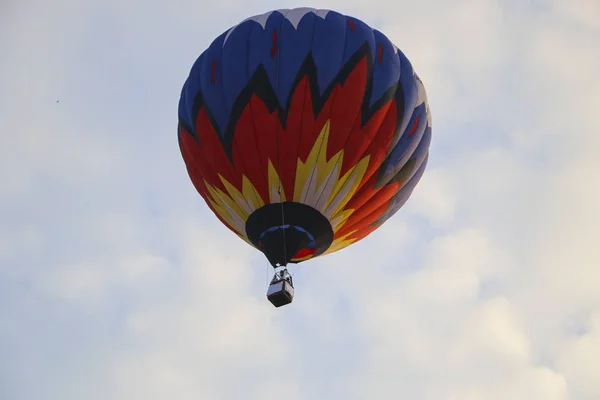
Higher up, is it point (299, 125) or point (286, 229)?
point (299, 125)

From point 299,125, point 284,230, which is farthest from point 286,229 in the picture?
point 299,125

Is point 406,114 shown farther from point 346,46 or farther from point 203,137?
point 203,137

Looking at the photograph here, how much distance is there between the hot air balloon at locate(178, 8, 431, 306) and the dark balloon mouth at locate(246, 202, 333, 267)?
2 centimetres

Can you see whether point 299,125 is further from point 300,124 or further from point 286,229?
point 286,229

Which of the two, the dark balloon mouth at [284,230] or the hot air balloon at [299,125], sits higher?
the hot air balloon at [299,125]

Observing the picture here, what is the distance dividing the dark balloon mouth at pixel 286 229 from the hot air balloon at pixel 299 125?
2cm

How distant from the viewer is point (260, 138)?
14195 millimetres

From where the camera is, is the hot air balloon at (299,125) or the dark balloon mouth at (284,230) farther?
the dark balloon mouth at (284,230)

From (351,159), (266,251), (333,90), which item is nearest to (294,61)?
(333,90)

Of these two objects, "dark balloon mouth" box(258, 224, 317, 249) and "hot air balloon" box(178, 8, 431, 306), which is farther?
"dark balloon mouth" box(258, 224, 317, 249)

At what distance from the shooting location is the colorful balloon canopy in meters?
14.2

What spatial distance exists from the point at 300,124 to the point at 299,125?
0.07ft

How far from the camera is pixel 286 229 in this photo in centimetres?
1441

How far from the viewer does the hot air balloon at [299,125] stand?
14.1m
